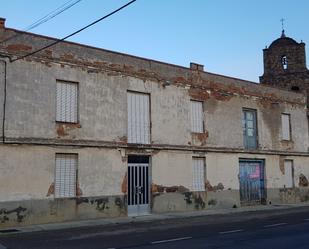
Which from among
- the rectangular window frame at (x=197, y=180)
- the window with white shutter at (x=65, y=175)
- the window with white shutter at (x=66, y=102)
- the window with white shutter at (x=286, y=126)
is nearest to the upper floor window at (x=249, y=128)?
the window with white shutter at (x=286, y=126)

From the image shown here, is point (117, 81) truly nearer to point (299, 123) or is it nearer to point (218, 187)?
point (218, 187)

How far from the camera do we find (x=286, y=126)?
Answer: 31188 millimetres

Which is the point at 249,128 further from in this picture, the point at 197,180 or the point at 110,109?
the point at 110,109

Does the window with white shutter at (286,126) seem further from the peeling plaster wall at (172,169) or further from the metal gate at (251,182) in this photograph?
the peeling plaster wall at (172,169)

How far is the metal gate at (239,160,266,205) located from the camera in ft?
88.7

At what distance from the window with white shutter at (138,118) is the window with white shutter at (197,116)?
3.26 m

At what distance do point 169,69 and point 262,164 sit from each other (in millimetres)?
9537

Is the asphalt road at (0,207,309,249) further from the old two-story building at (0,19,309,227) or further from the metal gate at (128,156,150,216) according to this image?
the metal gate at (128,156,150,216)

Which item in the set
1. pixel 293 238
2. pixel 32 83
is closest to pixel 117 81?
pixel 32 83

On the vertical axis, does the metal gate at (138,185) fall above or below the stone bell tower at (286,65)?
below

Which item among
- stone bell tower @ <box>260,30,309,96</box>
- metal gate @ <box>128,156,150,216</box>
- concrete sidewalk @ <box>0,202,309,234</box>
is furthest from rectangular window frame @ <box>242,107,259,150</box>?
stone bell tower @ <box>260,30,309,96</box>

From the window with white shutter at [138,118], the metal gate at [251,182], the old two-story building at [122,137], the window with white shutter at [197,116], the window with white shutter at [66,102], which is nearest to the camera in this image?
the old two-story building at [122,137]

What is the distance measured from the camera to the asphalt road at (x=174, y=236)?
1152 cm

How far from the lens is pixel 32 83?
1847 centimetres
